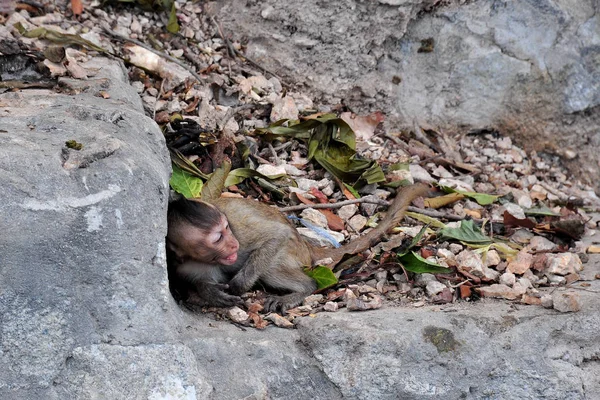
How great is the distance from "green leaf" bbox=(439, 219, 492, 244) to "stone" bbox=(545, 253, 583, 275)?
0.44 m

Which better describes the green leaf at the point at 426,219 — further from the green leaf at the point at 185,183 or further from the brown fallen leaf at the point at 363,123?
the green leaf at the point at 185,183

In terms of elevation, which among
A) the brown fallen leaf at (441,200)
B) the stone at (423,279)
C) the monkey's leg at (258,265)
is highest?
the stone at (423,279)

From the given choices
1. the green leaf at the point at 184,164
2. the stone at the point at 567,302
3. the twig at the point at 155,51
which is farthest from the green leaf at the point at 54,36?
the stone at the point at 567,302

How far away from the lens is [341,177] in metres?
5.73

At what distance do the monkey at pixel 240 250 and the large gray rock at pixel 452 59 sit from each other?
1.61 meters

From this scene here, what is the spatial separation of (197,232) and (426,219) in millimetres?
1728

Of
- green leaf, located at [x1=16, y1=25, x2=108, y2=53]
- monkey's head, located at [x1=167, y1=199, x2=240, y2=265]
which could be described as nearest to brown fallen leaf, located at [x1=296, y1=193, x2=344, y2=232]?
monkey's head, located at [x1=167, y1=199, x2=240, y2=265]

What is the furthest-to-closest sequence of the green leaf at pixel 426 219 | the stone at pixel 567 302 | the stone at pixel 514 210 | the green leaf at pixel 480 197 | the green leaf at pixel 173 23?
1. the green leaf at pixel 173 23
2. the green leaf at pixel 480 197
3. the stone at pixel 514 210
4. the green leaf at pixel 426 219
5. the stone at pixel 567 302

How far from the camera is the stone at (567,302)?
4309 millimetres

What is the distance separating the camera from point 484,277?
477 centimetres

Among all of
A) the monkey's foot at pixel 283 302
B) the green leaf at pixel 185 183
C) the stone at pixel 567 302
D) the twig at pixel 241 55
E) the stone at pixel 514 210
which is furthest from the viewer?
the twig at pixel 241 55

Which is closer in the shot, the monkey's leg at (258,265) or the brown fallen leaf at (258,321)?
the brown fallen leaf at (258,321)

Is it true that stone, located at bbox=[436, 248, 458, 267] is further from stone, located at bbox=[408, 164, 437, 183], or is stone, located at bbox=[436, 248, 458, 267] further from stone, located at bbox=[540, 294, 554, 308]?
stone, located at bbox=[408, 164, 437, 183]

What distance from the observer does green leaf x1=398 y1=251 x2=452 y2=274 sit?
475 centimetres
